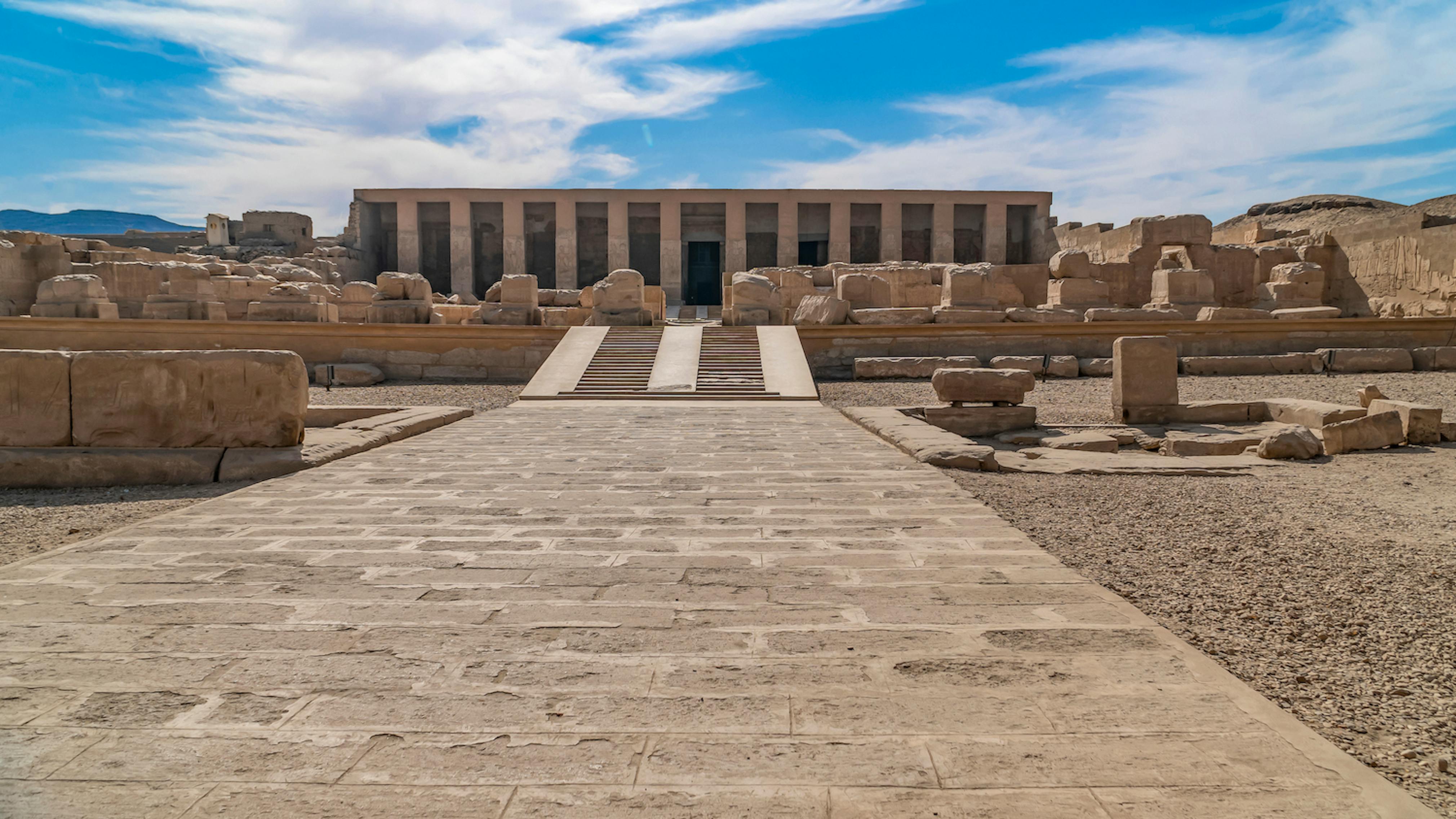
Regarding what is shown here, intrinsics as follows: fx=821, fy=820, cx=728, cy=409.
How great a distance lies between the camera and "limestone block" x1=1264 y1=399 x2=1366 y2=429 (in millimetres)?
7348

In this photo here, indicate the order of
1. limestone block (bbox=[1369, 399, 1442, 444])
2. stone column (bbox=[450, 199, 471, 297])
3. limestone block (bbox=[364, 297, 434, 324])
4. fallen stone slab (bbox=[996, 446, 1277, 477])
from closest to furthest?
1. fallen stone slab (bbox=[996, 446, 1277, 477])
2. limestone block (bbox=[1369, 399, 1442, 444])
3. limestone block (bbox=[364, 297, 434, 324])
4. stone column (bbox=[450, 199, 471, 297])

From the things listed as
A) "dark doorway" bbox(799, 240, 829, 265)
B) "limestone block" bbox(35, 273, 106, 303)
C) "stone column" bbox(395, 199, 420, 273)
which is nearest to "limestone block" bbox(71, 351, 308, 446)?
"limestone block" bbox(35, 273, 106, 303)

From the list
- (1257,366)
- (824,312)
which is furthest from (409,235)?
(1257,366)

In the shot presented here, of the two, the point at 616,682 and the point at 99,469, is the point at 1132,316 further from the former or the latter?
the point at 99,469

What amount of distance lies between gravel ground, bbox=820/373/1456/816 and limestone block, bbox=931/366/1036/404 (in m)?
2.32

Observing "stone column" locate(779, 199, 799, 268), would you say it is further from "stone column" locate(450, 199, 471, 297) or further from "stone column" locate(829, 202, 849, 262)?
"stone column" locate(450, 199, 471, 297)

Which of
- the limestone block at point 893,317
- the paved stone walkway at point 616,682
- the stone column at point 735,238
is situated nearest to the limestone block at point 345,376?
the limestone block at point 893,317

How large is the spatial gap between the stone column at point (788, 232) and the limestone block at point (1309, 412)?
20.6m

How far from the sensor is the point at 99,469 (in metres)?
5.25

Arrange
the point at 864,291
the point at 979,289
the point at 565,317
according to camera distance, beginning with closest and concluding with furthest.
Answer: the point at 979,289 → the point at 864,291 → the point at 565,317

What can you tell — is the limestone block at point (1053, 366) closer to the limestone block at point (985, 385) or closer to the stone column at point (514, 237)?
the limestone block at point (985, 385)

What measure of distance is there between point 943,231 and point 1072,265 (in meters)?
13.1

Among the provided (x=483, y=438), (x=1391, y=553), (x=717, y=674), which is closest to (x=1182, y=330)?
(x=1391, y=553)

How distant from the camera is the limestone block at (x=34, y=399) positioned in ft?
17.4
